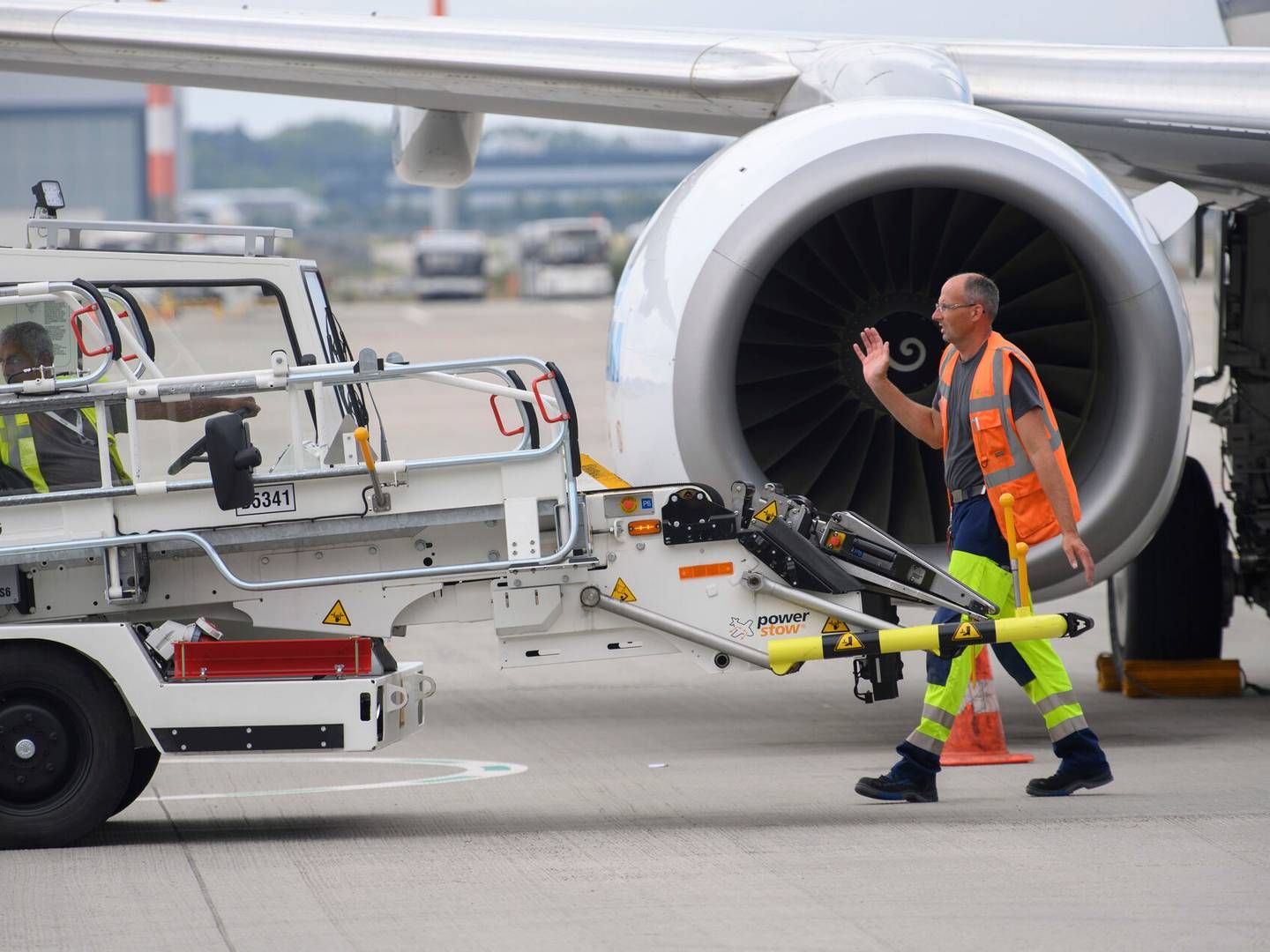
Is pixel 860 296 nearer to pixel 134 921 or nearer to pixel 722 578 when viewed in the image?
pixel 722 578

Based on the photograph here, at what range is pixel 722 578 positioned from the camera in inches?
Result: 248

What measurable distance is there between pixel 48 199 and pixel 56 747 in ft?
7.26

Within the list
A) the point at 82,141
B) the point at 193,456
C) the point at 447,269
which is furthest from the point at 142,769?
the point at 82,141

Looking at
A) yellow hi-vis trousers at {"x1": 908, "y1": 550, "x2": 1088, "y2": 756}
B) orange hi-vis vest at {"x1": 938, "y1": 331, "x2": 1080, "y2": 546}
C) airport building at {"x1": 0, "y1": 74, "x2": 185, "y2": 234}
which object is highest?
airport building at {"x1": 0, "y1": 74, "x2": 185, "y2": 234}

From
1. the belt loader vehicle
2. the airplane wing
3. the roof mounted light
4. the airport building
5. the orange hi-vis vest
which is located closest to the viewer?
the belt loader vehicle

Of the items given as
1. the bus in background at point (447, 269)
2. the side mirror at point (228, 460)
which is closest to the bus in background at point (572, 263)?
the bus in background at point (447, 269)

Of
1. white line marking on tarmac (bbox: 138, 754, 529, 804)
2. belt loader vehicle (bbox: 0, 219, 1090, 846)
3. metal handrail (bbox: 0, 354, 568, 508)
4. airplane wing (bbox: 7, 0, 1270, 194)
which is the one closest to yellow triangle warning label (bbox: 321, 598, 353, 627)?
belt loader vehicle (bbox: 0, 219, 1090, 846)

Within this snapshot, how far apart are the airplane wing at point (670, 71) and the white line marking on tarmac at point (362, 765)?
3166 mm

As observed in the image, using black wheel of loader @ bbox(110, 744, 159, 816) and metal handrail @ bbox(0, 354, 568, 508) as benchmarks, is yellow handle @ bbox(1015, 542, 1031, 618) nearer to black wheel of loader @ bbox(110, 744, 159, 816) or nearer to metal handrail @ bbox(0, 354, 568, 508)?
metal handrail @ bbox(0, 354, 568, 508)

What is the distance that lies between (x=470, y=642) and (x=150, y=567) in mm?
4913

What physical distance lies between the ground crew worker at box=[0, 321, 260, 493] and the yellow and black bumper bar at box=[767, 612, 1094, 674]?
205cm

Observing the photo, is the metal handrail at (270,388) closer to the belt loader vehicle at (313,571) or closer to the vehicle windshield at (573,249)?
the belt loader vehicle at (313,571)

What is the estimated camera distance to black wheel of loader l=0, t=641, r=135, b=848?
596 centimetres

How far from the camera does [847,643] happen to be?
600cm
